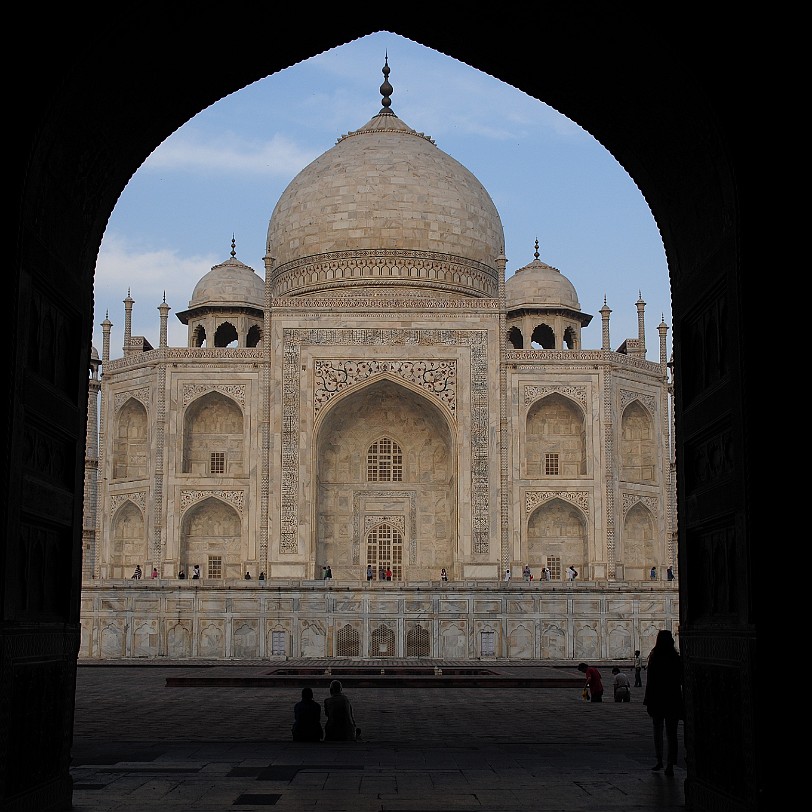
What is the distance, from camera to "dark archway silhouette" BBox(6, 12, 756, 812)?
623 cm

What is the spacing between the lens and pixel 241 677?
60.4 ft

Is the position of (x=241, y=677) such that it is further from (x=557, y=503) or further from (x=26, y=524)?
(x=557, y=503)

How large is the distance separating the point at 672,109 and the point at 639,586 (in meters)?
20.1

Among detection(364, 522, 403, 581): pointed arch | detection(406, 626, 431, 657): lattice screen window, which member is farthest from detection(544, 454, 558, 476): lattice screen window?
detection(406, 626, 431, 657): lattice screen window

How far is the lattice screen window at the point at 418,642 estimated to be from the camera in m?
25.6

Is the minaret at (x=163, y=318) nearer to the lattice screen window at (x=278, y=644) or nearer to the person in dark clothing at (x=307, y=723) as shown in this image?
the lattice screen window at (x=278, y=644)

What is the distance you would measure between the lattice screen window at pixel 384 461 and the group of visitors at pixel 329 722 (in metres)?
23.2

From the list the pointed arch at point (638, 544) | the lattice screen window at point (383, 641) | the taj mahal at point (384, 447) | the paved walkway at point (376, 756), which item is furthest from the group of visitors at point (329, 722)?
the pointed arch at point (638, 544)

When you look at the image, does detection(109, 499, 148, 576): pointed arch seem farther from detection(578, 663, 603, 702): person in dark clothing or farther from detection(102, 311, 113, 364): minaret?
detection(578, 663, 603, 702): person in dark clothing

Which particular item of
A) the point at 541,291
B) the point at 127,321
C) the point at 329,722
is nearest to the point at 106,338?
the point at 127,321

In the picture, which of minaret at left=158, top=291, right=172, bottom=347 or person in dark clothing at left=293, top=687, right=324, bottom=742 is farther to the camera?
minaret at left=158, top=291, right=172, bottom=347

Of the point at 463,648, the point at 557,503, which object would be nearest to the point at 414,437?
the point at 557,503

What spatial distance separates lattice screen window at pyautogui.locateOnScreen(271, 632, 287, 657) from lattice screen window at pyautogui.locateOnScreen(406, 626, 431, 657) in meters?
2.45

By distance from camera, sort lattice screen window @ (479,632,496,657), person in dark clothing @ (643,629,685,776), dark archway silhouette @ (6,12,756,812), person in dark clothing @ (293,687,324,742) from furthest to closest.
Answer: lattice screen window @ (479,632,496,657) → person in dark clothing @ (293,687,324,742) → person in dark clothing @ (643,629,685,776) → dark archway silhouette @ (6,12,756,812)
